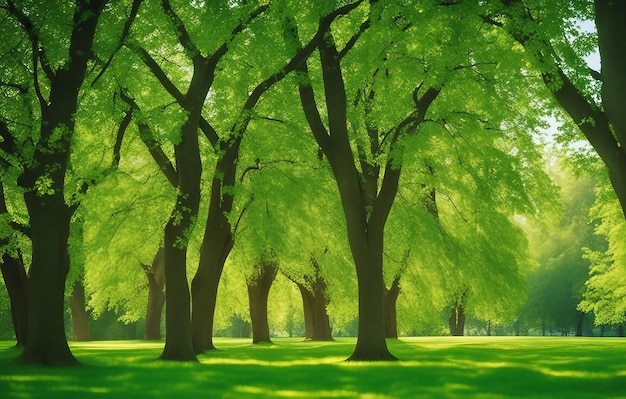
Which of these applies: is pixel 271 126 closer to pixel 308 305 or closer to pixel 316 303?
pixel 316 303

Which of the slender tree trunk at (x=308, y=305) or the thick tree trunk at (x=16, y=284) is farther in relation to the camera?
the slender tree trunk at (x=308, y=305)

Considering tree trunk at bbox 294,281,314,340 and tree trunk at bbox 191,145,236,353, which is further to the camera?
tree trunk at bbox 294,281,314,340

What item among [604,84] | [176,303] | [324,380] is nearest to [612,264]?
[176,303]

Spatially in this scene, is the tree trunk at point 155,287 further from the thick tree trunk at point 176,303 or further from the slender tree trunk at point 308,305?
the thick tree trunk at point 176,303

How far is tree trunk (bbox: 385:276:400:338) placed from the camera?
3818 cm

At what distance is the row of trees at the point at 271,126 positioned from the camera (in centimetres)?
1744

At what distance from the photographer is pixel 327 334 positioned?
1672 inches

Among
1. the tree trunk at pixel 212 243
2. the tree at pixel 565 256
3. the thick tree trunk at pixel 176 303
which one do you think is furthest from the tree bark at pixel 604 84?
the tree at pixel 565 256

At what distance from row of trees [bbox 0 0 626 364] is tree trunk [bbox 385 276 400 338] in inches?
203

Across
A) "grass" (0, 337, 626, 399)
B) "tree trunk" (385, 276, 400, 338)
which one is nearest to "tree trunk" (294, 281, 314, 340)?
"tree trunk" (385, 276, 400, 338)

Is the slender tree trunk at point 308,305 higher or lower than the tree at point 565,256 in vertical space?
lower

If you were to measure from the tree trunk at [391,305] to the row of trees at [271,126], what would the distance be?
16.9 ft

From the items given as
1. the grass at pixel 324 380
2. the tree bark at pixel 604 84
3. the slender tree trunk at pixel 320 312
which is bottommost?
the grass at pixel 324 380

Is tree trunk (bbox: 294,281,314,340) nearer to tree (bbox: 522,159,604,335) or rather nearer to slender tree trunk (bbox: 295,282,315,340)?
slender tree trunk (bbox: 295,282,315,340)
